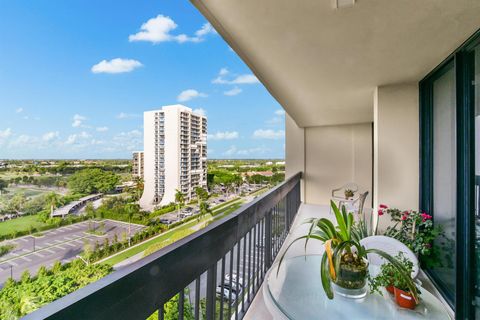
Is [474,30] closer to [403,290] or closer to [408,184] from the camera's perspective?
[408,184]

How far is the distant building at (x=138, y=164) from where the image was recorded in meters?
8.45

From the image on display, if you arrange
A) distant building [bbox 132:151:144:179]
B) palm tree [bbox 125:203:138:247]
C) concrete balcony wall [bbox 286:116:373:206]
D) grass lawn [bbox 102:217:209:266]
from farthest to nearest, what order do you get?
distant building [bbox 132:151:144:179]
palm tree [bbox 125:203:138:247]
concrete balcony wall [bbox 286:116:373:206]
grass lawn [bbox 102:217:209:266]

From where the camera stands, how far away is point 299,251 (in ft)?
10.1

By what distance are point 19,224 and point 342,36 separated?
5.57 m

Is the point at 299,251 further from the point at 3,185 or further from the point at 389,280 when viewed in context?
the point at 3,185

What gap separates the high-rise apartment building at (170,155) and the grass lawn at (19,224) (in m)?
4.18

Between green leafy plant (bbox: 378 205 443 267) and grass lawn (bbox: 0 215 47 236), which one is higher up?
green leafy plant (bbox: 378 205 443 267)

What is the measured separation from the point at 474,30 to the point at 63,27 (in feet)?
59.0

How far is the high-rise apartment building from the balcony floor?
5669 millimetres

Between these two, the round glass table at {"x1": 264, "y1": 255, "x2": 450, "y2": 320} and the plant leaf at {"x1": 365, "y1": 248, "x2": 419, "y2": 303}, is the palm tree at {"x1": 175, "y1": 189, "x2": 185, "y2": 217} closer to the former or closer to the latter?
the round glass table at {"x1": 264, "y1": 255, "x2": 450, "y2": 320}

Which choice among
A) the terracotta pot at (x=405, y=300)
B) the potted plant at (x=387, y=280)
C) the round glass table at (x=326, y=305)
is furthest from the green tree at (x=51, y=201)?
the terracotta pot at (x=405, y=300)

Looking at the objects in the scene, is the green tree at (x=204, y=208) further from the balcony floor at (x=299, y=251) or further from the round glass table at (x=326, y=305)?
the round glass table at (x=326, y=305)

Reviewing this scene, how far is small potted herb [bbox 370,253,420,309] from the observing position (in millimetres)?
1136

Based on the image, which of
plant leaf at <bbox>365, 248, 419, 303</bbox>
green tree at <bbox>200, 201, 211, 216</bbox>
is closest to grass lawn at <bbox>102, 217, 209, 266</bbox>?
green tree at <bbox>200, 201, 211, 216</bbox>
